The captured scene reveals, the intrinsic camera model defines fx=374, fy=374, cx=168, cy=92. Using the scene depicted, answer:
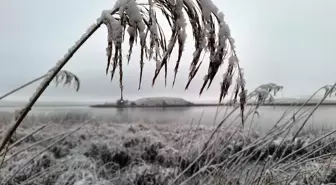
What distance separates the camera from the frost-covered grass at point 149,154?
219cm

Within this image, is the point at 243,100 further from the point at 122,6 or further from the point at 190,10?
the point at 122,6

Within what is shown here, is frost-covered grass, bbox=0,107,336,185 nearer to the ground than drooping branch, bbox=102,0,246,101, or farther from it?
nearer to the ground

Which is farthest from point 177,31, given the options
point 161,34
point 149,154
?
point 149,154

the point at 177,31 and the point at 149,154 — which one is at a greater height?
the point at 177,31

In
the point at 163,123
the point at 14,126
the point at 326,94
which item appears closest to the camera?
the point at 14,126

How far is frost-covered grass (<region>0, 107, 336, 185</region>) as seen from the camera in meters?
2.19

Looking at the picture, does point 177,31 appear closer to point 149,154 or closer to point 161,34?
point 161,34

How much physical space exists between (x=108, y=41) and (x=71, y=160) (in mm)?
3812

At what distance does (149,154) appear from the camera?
5.71 metres

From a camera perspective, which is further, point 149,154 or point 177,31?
point 149,154

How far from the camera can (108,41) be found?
0.63 meters

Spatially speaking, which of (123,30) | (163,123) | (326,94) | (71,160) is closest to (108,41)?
(123,30)

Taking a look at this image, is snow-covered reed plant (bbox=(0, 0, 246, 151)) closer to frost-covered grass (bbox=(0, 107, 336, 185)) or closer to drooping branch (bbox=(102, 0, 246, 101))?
drooping branch (bbox=(102, 0, 246, 101))

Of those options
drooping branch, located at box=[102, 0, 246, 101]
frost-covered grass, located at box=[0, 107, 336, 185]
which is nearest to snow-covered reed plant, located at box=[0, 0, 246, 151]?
drooping branch, located at box=[102, 0, 246, 101]
